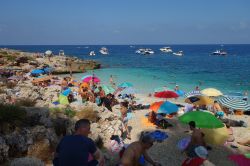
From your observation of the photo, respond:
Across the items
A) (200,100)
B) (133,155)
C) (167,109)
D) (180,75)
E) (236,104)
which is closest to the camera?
(133,155)

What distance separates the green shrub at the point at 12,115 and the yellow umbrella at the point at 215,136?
603cm

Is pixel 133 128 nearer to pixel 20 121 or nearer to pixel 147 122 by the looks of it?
pixel 147 122

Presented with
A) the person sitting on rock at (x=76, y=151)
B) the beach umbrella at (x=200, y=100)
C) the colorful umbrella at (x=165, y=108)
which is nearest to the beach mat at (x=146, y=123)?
the colorful umbrella at (x=165, y=108)

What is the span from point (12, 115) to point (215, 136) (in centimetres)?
666

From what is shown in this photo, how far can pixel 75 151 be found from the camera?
15.6ft

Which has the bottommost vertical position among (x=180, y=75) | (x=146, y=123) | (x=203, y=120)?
(x=180, y=75)

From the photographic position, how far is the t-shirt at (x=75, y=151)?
4.77 metres

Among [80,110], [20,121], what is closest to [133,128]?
[80,110]

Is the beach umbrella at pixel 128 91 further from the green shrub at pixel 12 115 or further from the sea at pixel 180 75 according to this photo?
the green shrub at pixel 12 115

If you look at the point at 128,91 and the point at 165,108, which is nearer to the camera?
the point at 165,108

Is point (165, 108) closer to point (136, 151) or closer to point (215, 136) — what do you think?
point (215, 136)

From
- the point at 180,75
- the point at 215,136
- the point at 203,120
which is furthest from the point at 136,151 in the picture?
the point at 180,75

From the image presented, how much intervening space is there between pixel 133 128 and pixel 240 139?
442 cm

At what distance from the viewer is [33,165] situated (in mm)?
6719
